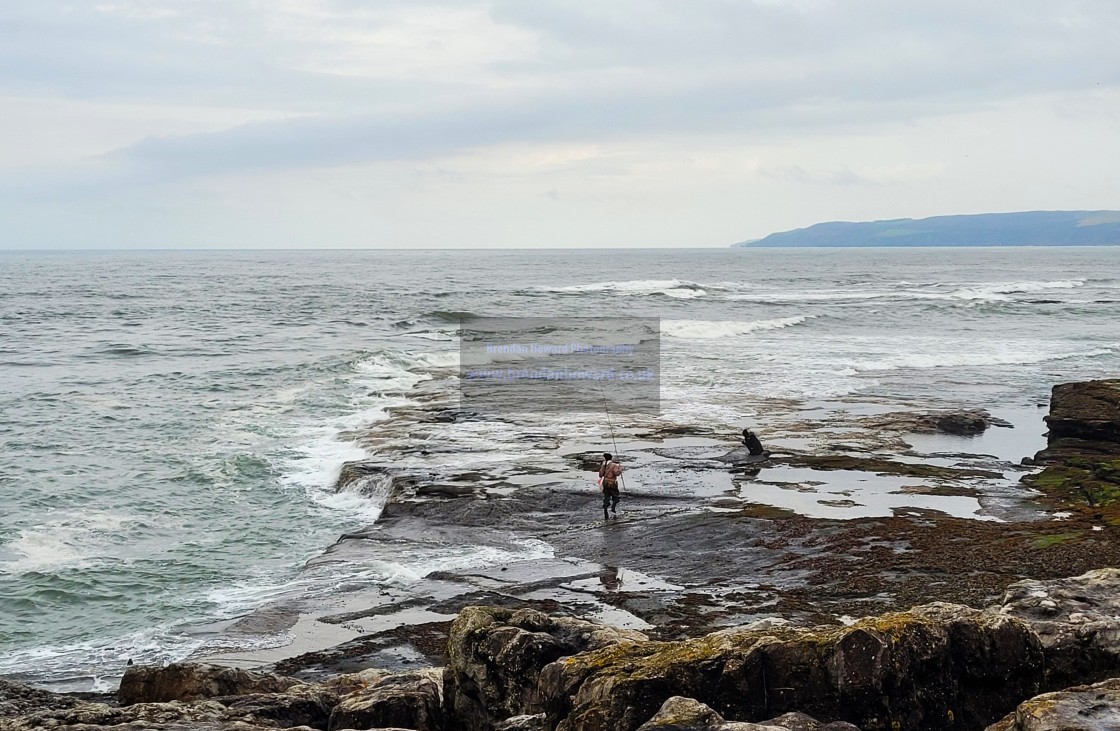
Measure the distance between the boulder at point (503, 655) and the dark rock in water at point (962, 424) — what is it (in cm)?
1824

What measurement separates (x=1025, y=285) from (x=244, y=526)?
9274 centimetres

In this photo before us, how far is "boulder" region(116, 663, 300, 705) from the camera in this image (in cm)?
959

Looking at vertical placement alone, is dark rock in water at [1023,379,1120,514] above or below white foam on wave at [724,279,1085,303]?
below

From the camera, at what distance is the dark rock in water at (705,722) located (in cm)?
636

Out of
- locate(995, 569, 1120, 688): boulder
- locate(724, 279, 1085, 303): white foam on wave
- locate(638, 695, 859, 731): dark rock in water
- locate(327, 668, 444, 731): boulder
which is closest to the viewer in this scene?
locate(638, 695, 859, 731): dark rock in water

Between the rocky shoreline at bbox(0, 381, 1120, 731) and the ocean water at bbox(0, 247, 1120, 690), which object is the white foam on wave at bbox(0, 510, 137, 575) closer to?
the ocean water at bbox(0, 247, 1120, 690)

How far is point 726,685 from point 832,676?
0.73 meters

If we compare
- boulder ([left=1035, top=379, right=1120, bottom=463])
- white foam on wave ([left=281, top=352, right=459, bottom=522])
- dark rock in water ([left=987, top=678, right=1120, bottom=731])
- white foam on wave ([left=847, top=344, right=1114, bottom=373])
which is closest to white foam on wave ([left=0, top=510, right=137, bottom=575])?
white foam on wave ([left=281, top=352, right=459, bottom=522])

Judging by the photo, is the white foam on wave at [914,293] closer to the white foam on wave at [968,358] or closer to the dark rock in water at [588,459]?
the white foam on wave at [968,358]

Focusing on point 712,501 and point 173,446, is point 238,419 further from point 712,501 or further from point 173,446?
point 712,501

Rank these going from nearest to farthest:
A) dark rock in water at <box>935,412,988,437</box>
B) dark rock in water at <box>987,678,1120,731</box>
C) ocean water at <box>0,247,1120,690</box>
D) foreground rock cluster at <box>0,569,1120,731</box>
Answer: dark rock in water at <box>987,678,1120,731</box>, foreground rock cluster at <box>0,569,1120,731</box>, ocean water at <box>0,247,1120,690</box>, dark rock in water at <box>935,412,988,437</box>

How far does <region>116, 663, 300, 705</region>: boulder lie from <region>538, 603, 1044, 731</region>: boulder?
352 centimetres

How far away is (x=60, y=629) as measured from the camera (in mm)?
14398

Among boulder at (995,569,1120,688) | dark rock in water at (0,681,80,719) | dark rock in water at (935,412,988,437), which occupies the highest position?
boulder at (995,569,1120,688)
